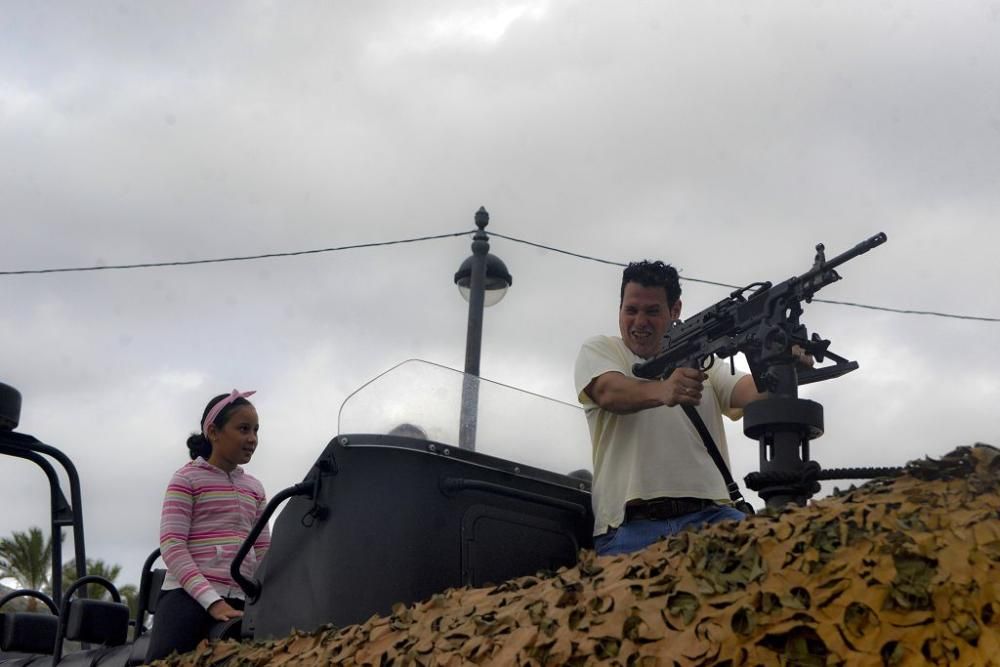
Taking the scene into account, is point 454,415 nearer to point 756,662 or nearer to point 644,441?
point 644,441

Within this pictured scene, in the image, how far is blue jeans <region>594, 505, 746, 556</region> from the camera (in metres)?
3.60

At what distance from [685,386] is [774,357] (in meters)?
0.40

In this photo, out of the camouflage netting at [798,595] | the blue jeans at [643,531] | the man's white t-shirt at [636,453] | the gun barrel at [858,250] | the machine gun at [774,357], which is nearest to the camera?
the camouflage netting at [798,595]

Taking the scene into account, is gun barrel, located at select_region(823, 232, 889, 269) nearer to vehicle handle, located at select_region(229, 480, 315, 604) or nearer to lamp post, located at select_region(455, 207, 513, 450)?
vehicle handle, located at select_region(229, 480, 315, 604)

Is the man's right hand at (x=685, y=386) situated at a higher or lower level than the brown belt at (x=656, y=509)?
higher

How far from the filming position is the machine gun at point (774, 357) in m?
2.90

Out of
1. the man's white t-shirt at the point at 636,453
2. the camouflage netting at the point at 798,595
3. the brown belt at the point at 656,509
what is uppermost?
the man's white t-shirt at the point at 636,453

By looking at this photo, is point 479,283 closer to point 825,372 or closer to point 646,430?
point 646,430

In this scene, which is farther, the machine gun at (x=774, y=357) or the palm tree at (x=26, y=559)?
the palm tree at (x=26, y=559)

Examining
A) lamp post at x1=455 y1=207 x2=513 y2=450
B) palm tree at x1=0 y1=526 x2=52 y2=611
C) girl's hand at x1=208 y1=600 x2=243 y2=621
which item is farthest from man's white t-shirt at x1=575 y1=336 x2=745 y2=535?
palm tree at x1=0 y1=526 x2=52 y2=611

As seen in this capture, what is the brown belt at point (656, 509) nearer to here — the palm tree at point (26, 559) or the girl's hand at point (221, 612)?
the girl's hand at point (221, 612)

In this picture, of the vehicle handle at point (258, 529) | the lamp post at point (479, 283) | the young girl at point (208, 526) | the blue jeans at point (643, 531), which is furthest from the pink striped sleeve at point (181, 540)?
the lamp post at point (479, 283)

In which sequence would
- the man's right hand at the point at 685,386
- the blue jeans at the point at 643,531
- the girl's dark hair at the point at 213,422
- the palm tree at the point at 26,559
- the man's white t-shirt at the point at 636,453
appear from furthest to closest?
the palm tree at the point at 26,559, the girl's dark hair at the point at 213,422, the man's white t-shirt at the point at 636,453, the blue jeans at the point at 643,531, the man's right hand at the point at 685,386

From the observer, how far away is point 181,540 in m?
4.41
